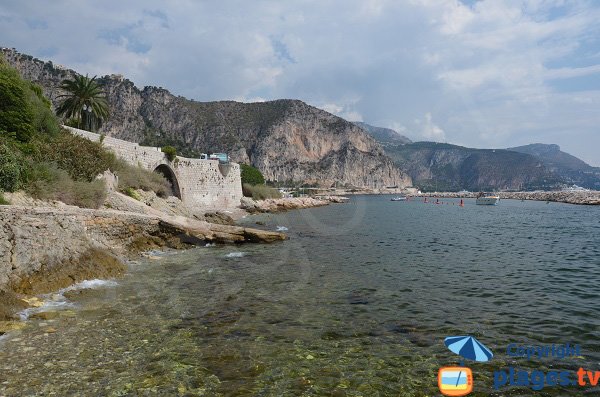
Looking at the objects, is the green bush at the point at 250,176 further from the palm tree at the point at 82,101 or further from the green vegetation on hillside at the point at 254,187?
the palm tree at the point at 82,101

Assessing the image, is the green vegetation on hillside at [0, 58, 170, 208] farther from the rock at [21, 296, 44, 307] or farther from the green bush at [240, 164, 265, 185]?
the green bush at [240, 164, 265, 185]

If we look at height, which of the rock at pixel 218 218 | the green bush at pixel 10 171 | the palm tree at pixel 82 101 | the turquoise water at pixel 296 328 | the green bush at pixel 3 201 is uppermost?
the palm tree at pixel 82 101

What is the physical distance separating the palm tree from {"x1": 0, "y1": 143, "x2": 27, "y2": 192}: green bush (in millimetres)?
21575

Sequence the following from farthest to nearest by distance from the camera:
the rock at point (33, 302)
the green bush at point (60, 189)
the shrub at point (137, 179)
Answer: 1. the shrub at point (137, 179)
2. the green bush at point (60, 189)
3. the rock at point (33, 302)

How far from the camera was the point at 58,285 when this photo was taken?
11141mm

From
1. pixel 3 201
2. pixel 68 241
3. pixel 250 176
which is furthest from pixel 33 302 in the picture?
pixel 250 176

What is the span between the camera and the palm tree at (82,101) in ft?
121

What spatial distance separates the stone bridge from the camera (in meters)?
35.8

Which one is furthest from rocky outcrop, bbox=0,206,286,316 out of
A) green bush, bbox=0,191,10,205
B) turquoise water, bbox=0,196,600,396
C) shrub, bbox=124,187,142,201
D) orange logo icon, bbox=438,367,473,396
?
shrub, bbox=124,187,142,201

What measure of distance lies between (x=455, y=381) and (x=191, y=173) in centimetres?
4835

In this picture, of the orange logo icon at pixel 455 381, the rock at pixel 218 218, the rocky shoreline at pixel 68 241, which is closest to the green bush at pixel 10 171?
the rocky shoreline at pixel 68 241

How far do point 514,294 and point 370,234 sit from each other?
715 inches

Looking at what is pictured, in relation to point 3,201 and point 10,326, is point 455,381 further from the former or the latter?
point 3,201

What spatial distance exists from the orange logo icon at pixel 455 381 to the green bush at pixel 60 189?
1904 cm
